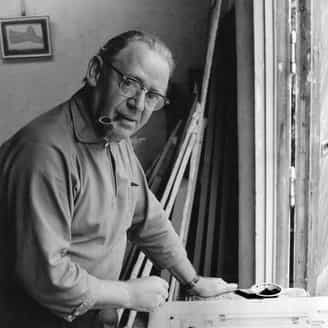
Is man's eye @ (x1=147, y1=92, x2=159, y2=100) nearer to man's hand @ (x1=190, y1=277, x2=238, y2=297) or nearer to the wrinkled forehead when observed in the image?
the wrinkled forehead

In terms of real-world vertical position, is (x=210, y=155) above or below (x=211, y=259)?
above

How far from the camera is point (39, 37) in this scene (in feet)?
9.47

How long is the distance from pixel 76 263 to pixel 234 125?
4.74 ft

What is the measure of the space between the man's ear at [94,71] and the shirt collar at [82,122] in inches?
1.7

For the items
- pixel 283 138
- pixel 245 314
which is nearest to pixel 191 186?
pixel 283 138

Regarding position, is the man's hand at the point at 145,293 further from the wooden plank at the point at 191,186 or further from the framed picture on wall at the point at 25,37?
the framed picture on wall at the point at 25,37

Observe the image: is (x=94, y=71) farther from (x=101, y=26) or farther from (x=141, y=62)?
(x=101, y=26)

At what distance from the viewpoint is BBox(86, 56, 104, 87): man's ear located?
1.02 meters

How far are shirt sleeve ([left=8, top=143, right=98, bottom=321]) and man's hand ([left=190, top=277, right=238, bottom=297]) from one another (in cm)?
42

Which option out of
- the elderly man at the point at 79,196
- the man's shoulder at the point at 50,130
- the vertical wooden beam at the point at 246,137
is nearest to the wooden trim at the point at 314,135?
the vertical wooden beam at the point at 246,137

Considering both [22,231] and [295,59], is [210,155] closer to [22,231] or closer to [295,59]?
[295,59]

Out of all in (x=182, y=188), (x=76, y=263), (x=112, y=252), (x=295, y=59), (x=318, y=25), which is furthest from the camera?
(x=182, y=188)

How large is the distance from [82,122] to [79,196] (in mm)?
154

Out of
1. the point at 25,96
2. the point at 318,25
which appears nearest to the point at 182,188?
the point at 318,25
